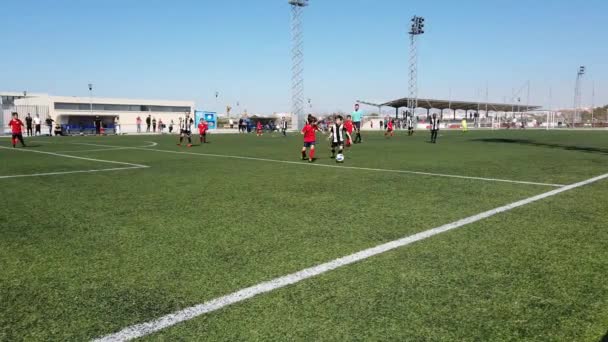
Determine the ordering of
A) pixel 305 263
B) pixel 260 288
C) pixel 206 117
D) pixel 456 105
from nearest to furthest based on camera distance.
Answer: pixel 260 288 < pixel 305 263 < pixel 206 117 < pixel 456 105

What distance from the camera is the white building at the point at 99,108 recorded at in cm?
6712

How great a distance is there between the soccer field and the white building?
6162cm

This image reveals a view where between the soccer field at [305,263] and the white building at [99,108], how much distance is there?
202ft

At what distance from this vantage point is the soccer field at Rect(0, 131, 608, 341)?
301 centimetres

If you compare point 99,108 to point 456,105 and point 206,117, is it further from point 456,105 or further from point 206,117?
point 456,105

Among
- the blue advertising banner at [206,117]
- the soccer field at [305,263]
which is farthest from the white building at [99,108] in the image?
the soccer field at [305,263]

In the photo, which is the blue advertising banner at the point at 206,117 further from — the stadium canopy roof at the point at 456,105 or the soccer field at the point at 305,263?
the soccer field at the point at 305,263

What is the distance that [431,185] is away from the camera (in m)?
9.15

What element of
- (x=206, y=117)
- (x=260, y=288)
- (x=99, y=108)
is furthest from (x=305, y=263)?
(x=99, y=108)

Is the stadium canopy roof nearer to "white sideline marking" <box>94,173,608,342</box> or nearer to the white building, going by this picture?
the white building

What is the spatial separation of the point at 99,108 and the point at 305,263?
288ft

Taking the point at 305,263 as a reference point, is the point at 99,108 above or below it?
above

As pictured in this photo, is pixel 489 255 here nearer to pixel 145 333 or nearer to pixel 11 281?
pixel 145 333

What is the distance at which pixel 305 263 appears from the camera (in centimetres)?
423
